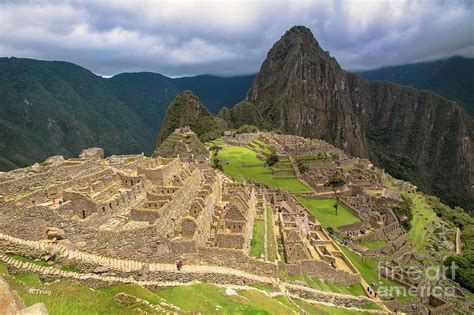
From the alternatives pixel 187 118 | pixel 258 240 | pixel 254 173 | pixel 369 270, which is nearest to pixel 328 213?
pixel 369 270

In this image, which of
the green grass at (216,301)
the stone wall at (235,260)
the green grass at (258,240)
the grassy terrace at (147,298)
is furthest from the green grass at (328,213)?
the green grass at (216,301)

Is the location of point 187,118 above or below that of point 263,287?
above

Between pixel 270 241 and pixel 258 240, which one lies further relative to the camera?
pixel 270 241

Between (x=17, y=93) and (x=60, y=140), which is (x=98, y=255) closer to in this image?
(x=60, y=140)

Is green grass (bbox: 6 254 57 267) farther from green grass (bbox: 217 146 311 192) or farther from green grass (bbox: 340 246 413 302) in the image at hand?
green grass (bbox: 217 146 311 192)

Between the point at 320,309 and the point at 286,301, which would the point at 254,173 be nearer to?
the point at 320,309

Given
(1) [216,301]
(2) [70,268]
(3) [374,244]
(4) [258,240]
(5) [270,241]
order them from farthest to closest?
(3) [374,244]
(5) [270,241]
(4) [258,240]
(1) [216,301]
(2) [70,268]
